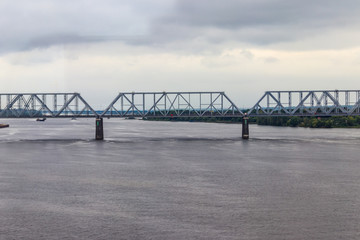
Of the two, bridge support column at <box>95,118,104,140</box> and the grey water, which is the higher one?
bridge support column at <box>95,118,104,140</box>

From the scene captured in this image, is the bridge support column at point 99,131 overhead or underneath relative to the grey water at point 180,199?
overhead

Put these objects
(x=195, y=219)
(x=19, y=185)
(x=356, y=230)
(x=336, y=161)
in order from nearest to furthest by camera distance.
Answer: (x=356, y=230), (x=195, y=219), (x=19, y=185), (x=336, y=161)

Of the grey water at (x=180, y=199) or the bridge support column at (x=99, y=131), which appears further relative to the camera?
the bridge support column at (x=99, y=131)

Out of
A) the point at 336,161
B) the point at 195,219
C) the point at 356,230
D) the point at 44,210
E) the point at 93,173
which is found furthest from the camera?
the point at 336,161

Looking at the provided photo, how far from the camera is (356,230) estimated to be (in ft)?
110

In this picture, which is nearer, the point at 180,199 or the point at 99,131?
the point at 180,199

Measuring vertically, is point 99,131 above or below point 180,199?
above

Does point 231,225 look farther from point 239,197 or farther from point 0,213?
point 0,213

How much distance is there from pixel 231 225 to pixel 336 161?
4675 centimetres

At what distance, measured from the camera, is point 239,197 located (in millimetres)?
45344

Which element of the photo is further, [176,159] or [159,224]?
[176,159]

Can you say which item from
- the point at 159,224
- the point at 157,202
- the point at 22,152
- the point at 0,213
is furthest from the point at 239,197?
the point at 22,152

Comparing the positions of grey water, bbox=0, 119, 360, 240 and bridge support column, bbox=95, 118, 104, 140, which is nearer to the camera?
grey water, bbox=0, 119, 360, 240

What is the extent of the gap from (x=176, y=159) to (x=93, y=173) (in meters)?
21.4
